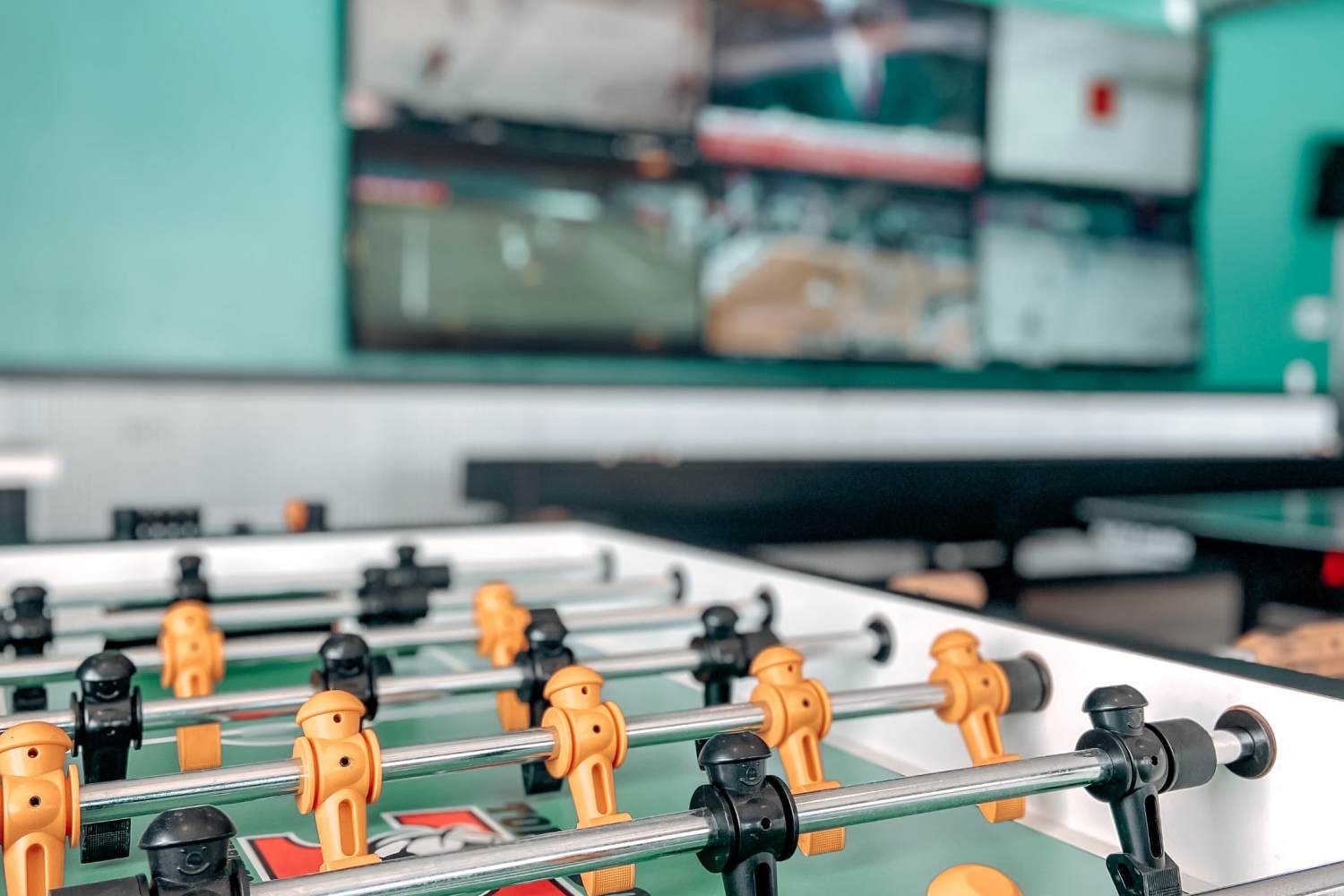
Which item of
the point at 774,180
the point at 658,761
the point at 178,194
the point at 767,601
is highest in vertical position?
the point at 774,180

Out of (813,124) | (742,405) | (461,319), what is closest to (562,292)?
(461,319)

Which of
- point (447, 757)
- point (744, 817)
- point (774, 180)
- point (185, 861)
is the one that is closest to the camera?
point (185, 861)

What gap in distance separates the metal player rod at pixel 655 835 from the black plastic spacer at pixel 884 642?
399 millimetres

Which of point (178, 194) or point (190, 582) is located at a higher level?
point (178, 194)

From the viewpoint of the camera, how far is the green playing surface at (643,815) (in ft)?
2.92

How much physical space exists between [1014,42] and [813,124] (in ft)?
3.29

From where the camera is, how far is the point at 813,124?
445 centimetres

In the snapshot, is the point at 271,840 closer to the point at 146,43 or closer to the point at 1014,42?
the point at 146,43

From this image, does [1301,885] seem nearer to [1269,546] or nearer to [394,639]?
[394,639]

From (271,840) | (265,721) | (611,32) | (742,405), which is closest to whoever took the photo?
(271,840)

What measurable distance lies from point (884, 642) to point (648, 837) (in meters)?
0.58

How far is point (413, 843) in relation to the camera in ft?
3.06

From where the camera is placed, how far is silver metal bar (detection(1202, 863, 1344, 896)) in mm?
718

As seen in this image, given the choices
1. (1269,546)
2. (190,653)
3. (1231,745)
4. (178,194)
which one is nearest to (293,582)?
(190,653)
